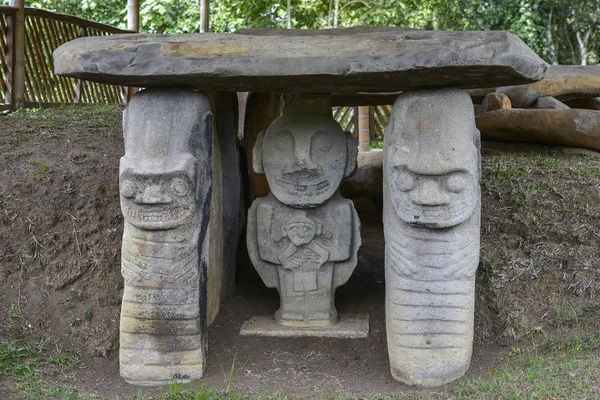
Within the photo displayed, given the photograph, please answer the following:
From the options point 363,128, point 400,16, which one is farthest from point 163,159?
point 400,16

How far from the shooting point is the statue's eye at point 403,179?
12.6ft

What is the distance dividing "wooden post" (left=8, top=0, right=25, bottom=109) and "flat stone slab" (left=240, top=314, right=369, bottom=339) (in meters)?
4.32

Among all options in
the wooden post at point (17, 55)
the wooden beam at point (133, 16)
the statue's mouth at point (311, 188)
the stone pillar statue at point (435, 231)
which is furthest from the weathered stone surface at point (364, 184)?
the wooden beam at point (133, 16)

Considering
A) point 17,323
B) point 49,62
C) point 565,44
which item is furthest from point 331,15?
point 17,323

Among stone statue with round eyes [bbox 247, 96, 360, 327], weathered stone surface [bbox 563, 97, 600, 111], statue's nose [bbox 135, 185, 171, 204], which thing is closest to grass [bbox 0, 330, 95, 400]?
statue's nose [bbox 135, 185, 171, 204]

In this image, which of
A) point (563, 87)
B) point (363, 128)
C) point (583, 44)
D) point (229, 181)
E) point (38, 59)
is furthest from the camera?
point (583, 44)

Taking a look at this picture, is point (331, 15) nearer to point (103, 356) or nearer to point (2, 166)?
point (2, 166)

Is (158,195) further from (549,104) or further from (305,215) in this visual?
(549,104)

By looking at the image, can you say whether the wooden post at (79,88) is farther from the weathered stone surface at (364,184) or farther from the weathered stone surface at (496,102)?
the weathered stone surface at (496,102)

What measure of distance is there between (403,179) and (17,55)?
5316 millimetres

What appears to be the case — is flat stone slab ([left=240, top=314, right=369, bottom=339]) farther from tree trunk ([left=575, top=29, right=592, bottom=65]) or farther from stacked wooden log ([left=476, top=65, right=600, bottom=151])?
tree trunk ([left=575, top=29, right=592, bottom=65])

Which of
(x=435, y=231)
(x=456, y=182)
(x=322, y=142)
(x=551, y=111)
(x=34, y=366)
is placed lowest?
(x=34, y=366)

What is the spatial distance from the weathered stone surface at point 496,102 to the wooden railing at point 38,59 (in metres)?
4.55

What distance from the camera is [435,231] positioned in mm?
3828
